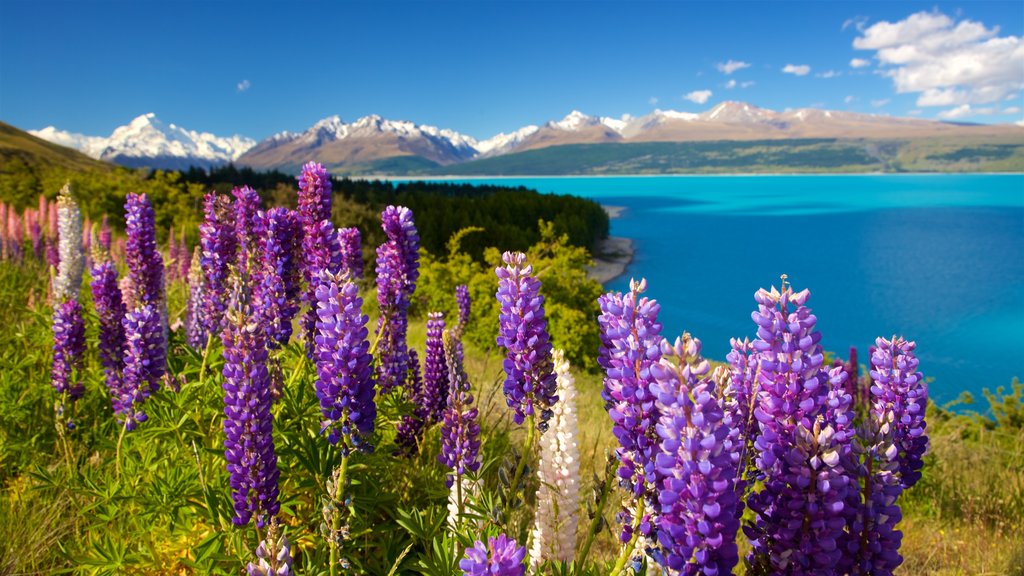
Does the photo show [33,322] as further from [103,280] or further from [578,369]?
[578,369]

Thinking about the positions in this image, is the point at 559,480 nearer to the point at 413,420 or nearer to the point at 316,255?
the point at 413,420

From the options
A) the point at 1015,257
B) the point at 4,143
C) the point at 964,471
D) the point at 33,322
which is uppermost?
the point at 4,143

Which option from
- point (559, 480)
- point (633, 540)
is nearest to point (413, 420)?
point (559, 480)

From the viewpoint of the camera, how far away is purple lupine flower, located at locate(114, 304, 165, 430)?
4.21m

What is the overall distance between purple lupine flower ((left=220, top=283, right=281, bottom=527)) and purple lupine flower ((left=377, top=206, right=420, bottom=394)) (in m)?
1.50

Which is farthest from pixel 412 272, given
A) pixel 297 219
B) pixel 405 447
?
pixel 405 447

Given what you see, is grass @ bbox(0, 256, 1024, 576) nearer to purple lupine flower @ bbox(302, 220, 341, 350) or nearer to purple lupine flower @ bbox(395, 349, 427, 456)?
purple lupine flower @ bbox(395, 349, 427, 456)

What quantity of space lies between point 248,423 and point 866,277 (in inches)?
3526

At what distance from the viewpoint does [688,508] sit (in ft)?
6.15

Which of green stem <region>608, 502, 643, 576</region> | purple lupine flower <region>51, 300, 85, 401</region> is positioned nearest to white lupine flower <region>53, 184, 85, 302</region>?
purple lupine flower <region>51, 300, 85, 401</region>

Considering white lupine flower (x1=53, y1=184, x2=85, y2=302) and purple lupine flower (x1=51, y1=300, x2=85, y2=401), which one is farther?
white lupine flower (x1=53, y1=184, x2=85, y2=302)

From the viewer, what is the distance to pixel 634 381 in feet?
6.89

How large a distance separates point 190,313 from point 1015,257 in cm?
11885

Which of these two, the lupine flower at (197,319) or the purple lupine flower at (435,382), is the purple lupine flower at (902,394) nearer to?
the purple lupine flower at (435,382)
